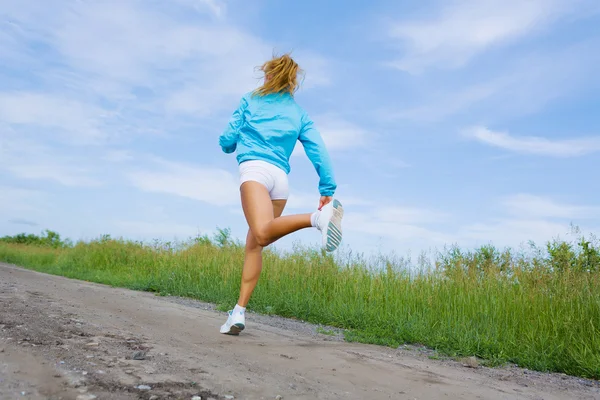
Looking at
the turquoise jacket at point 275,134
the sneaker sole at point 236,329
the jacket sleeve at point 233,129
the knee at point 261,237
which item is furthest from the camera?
the sneaker sole at point 236,329

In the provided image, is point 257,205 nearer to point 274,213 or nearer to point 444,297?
point 274,213

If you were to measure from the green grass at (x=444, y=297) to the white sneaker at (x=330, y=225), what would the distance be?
217 cm

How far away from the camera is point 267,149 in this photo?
4.92 meters

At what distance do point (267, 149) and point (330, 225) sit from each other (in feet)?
3.60

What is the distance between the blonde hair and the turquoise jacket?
6 cm

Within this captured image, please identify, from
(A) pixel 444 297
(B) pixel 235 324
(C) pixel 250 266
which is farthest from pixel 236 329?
(A) pixel 444 297

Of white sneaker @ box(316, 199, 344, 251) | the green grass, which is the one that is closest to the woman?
white sneaker @ box(316, 199, 344, 251)

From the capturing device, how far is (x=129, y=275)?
12.2 m

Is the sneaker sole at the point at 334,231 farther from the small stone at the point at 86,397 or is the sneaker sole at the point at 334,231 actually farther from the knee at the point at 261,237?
the small stone at the point at 86,397

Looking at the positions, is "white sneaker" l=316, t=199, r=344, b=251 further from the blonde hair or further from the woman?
the blonde hair

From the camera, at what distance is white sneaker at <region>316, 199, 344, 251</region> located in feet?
13.8

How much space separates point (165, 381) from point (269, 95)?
2.87m

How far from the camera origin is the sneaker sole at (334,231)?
4.22 m

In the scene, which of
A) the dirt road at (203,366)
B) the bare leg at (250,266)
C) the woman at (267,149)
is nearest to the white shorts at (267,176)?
the woman at (267,149)
